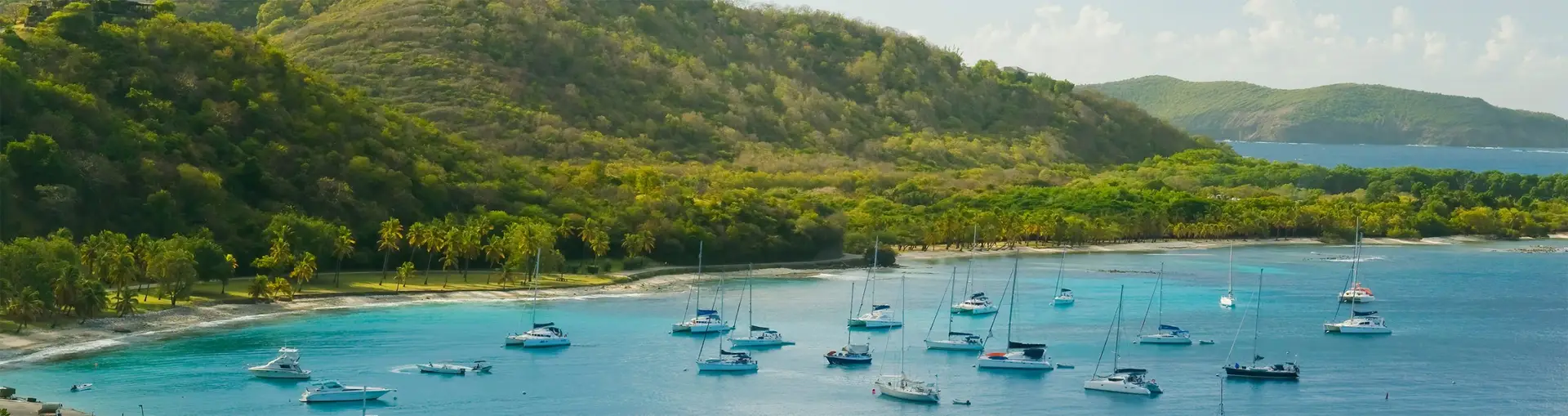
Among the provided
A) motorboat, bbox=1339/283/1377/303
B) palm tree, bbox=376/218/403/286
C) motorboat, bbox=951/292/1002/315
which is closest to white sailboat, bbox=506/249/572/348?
palm tree, bbox=376/218/403/286

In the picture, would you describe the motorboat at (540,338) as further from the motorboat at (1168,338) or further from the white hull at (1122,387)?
the motorboat at (1168,338)

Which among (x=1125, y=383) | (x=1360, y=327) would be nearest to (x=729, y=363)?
(x=1125, y=383)

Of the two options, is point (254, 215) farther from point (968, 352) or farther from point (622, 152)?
point (622, 152)

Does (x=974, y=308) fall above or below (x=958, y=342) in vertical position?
above

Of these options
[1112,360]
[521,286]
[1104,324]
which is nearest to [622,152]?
[521,286]

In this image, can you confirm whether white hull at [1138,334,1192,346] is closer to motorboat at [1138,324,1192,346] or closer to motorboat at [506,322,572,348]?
motorboat at [1138,324,1192,346]

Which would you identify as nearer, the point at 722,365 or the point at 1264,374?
the point at 722,365

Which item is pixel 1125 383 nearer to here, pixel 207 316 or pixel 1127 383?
pixel 1127 383
